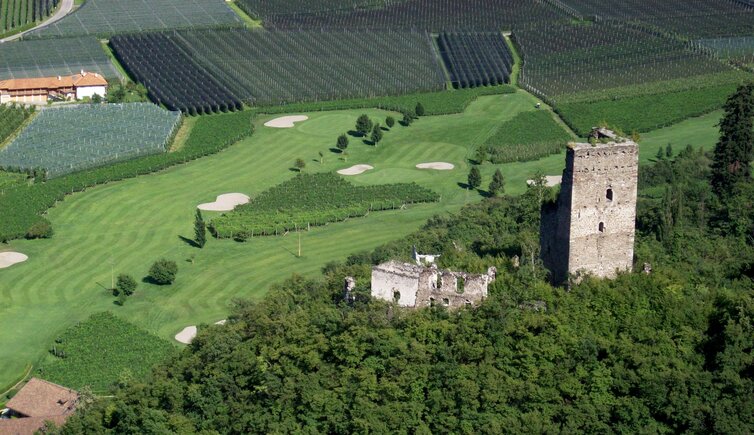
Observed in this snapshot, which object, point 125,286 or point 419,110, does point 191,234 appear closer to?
point 125,286

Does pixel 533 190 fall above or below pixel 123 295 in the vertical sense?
above

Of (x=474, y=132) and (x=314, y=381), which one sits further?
(x=474, y=132)

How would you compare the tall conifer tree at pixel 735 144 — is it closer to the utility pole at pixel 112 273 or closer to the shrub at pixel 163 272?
the shrub at pixel 163 272

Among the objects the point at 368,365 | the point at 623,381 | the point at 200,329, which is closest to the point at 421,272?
the point at 368,365

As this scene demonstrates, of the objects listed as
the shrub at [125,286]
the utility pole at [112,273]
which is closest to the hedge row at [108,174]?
the utility pole at [112,273]

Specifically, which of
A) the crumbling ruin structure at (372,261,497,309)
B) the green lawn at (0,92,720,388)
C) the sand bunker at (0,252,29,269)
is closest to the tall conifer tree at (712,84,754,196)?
the green lawn at (0,92,720,388)

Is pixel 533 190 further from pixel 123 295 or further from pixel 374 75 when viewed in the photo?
pixel 374 75
